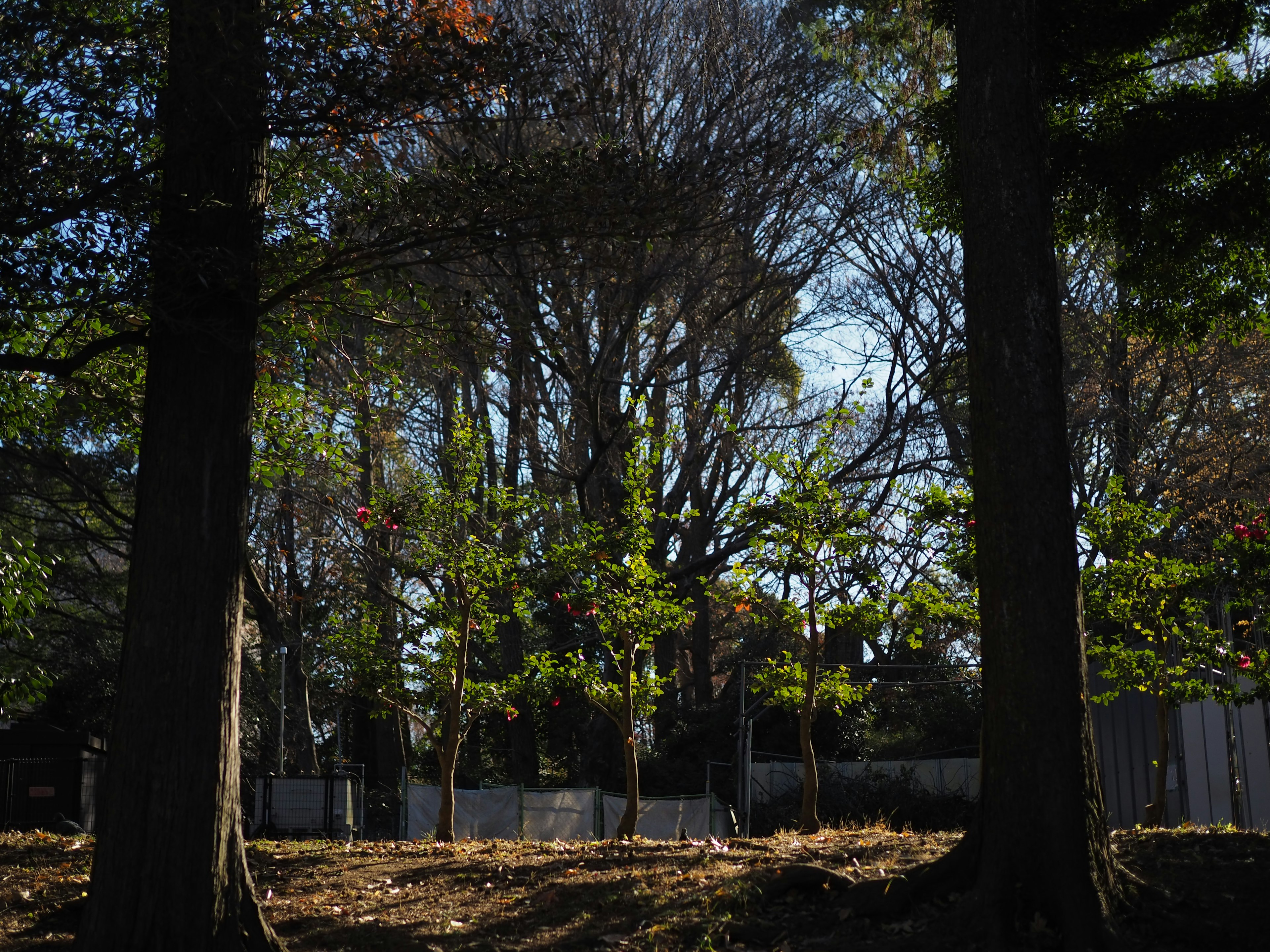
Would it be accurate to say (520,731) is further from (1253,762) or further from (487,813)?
(1253,762)

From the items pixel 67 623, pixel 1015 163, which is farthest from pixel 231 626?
pixel 67 623

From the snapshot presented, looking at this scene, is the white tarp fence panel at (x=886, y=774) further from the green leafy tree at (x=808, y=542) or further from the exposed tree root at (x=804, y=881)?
the exposed tree root at (x=804, y=881)

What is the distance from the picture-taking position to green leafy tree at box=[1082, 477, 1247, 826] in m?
9.81

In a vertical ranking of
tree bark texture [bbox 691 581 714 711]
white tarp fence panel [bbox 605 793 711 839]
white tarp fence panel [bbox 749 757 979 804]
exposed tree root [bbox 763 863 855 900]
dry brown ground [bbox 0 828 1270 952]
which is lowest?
white tarp fence panel [bbox 605 793 711 839]

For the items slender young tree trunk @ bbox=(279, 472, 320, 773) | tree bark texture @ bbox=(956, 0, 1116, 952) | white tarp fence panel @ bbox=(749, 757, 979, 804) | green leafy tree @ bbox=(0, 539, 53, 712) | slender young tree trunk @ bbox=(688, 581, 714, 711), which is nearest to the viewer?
tree bark texture @ bbox=(956, 0, 1116, 952)

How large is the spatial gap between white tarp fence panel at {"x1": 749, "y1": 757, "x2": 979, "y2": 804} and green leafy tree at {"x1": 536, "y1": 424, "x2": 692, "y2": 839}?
28.6 ft

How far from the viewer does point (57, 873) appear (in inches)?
316

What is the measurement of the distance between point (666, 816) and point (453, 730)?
20.5ft

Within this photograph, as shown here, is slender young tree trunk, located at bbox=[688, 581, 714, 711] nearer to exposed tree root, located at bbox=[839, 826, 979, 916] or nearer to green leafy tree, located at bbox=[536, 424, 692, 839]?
green leafy tree, located at bbox=[536, 424, 692, 839]

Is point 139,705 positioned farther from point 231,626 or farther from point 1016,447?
point 1016,447

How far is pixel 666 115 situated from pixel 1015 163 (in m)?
10.5

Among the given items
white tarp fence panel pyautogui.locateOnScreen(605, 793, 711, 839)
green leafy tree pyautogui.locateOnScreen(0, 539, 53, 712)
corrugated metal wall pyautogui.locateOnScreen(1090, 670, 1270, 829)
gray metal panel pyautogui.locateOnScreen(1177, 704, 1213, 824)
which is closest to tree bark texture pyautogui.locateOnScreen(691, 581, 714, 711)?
white tarp fence panel pyautogui.locateOnScreen(605, 793, 711, 839)

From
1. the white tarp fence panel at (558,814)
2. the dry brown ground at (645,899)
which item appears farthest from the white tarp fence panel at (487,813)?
the dry brown ground at (645,899)

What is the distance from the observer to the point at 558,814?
683 inches
